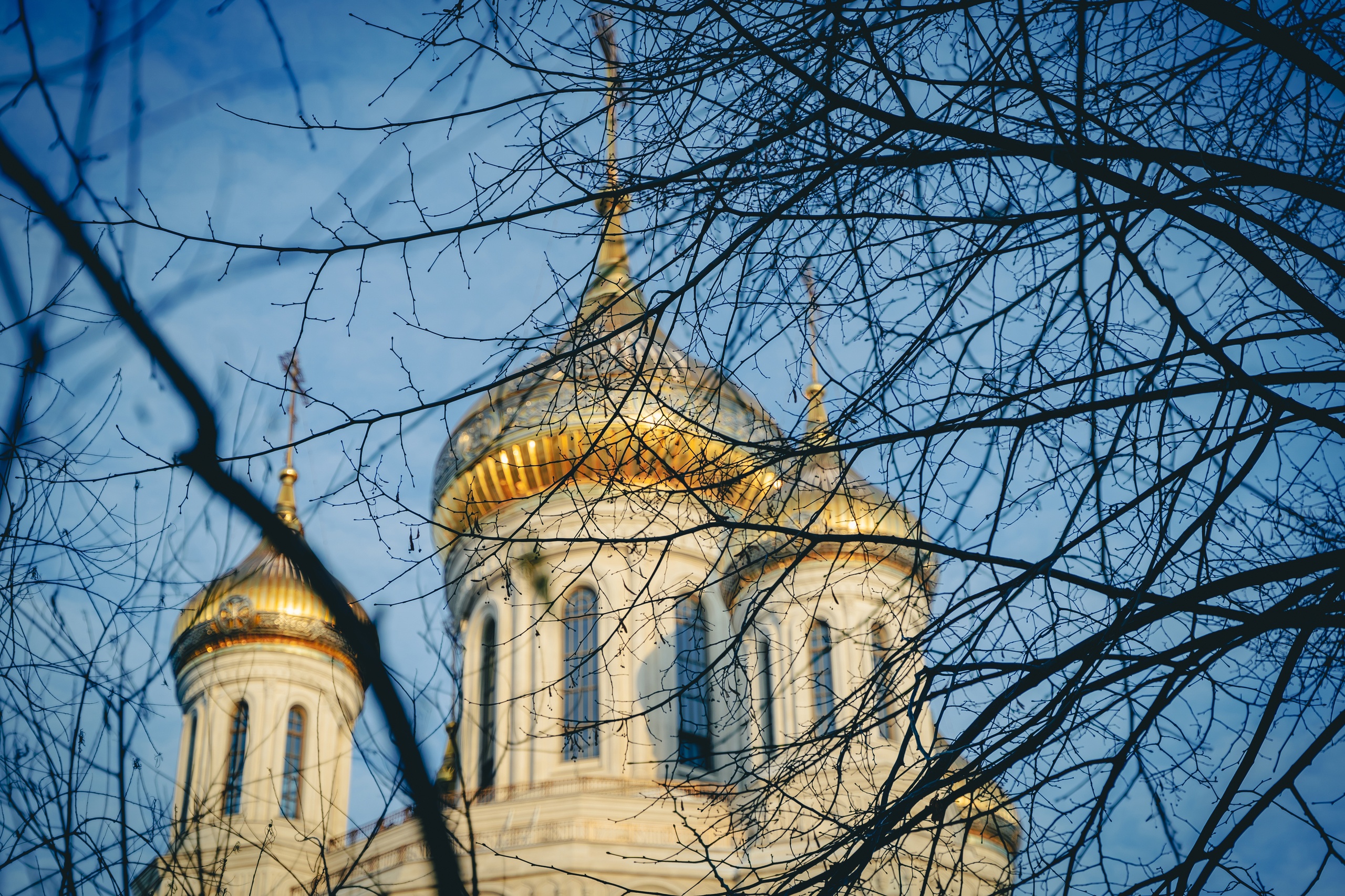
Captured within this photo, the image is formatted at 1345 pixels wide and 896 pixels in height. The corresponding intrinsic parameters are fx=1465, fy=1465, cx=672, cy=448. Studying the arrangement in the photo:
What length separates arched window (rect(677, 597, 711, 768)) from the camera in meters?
4.63

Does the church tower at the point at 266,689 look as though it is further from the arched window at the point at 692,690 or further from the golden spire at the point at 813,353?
the golden spire at the point at 813,353

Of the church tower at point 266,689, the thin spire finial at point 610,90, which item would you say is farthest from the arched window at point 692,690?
the church tower at point 266,689

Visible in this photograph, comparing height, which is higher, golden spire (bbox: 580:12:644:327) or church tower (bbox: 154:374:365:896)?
church tower (bbox: 154:374:365:896)

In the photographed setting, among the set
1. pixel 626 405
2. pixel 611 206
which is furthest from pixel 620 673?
pixel 611 206

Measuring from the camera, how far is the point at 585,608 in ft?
65.8

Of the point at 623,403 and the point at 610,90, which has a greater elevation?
the point at 610,90

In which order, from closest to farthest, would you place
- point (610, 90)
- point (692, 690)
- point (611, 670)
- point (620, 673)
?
1. point (610, 90)
2. point (692, 690)
3. point (620, 673)
4. point (611, 670)

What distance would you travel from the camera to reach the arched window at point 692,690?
4626 mm

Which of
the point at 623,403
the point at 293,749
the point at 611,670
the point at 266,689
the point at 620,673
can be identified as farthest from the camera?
the point at 293,749

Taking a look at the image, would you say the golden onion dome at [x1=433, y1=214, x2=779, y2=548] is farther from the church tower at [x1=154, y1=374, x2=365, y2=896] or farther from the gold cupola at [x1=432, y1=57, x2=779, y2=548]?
the church tower at [x1=154, y1=374, x2=365, y2=896]

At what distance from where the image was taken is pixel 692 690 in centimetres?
1523

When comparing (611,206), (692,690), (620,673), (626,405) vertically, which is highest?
(620,673)

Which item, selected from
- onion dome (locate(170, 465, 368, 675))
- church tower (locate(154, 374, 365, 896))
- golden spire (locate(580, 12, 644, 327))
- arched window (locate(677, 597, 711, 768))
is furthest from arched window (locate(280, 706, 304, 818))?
golden spire (locate(580, 12, 644, 327))

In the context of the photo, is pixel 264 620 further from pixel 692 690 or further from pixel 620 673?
pixel 692 690
